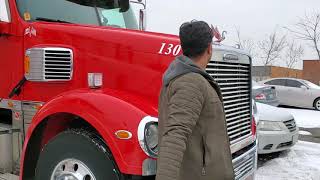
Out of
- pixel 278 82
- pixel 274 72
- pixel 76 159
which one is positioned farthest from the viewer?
pixel 274 72

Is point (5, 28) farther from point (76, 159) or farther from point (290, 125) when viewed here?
point (290, 125)

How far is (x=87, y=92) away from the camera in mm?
3539

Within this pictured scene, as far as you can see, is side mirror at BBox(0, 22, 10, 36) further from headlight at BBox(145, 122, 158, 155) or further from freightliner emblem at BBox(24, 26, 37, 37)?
headlight at BBox(145, 122, 158, 155)

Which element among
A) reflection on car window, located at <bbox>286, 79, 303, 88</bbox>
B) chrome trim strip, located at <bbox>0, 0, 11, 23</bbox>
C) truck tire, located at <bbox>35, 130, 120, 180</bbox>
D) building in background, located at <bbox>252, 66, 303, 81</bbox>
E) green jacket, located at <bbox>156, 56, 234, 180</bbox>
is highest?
chrome trim strip, located at <bbox>0, 0, 11, 23</bbox>

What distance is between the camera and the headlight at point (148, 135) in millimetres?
3133

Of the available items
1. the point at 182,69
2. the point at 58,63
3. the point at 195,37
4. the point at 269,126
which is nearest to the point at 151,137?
the point at 182,69

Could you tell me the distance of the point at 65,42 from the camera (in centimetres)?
397

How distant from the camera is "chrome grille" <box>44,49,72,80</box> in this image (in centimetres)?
392

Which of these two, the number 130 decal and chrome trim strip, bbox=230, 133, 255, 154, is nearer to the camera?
the number 130 decal

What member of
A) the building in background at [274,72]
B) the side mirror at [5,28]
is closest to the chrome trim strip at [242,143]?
the side mirror at [5,28]

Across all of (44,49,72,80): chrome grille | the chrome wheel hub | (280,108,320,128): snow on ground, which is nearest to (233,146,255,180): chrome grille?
the chrome wheel hub

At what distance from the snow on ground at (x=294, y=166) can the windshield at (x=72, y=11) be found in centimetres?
321

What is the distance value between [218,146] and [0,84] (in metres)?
2.92

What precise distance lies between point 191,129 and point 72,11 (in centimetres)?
262
